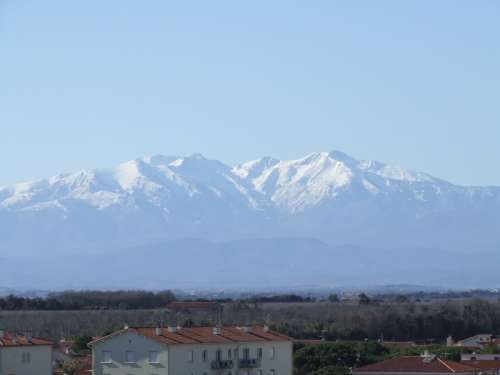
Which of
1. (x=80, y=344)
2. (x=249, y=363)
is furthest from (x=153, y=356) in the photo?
(x=80, y=344)

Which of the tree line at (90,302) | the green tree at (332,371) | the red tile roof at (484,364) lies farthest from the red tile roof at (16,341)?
the tree line at (90,302)

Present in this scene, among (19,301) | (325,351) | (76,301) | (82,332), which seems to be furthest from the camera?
(76,301)

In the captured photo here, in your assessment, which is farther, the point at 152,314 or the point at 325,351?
the point at 152,314

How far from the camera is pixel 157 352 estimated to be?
45094mm

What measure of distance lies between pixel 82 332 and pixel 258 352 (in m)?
34.1

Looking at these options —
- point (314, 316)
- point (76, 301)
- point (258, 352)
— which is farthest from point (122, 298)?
point (258, 352)

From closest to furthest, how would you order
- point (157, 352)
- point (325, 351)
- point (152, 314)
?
point (157, 352) → point (325, 351) → point (152, 314)

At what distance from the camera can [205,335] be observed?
4819cm

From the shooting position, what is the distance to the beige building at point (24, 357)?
47750mm

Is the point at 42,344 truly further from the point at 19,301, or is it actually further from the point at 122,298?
the point at 122,298

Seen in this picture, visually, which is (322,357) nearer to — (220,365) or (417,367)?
(417,367)

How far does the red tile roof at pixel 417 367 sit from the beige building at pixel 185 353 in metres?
2.76

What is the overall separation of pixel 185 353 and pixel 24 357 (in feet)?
18.5

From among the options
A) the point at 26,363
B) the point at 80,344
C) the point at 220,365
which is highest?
the point at 80,344
